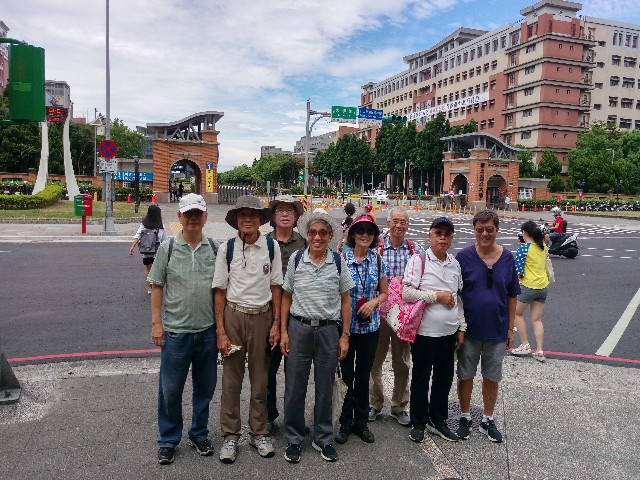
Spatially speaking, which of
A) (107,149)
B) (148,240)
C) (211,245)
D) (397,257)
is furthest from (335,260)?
(107,149)

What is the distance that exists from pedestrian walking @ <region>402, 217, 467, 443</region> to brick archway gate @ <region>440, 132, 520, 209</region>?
4593cm

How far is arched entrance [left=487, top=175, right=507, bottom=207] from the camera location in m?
50.1

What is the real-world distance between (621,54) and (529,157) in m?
28.7

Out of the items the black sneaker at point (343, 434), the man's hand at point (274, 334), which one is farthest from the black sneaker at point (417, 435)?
the man's hand at point (274, 334)

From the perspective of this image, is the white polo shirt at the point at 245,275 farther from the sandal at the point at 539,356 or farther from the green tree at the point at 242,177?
the green tree at the point at 242,177

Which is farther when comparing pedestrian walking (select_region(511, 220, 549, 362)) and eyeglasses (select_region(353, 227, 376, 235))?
pedestrian walking (select_region(511, 220, 549, 362))

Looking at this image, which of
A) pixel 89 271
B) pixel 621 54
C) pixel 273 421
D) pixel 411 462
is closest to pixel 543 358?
pixel 411 462

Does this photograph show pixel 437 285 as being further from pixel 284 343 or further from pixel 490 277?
pixel 284 343

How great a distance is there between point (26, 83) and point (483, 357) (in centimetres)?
515

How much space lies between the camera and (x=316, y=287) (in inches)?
150

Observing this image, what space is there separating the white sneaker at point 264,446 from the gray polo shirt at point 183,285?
1.00 m

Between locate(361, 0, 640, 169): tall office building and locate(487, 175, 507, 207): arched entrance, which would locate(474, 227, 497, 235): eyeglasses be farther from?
locate(361, 0, 640, 169): tall office building

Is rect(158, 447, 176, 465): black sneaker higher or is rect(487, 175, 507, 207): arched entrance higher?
rect(487, 175, 507, 207): arched entrance

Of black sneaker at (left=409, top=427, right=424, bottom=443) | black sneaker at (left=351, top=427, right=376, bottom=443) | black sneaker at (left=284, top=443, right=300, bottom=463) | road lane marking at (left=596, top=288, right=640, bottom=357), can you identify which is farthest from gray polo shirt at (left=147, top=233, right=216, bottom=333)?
road lane marking at (left=596, top=288, right=640, bottom=357)
